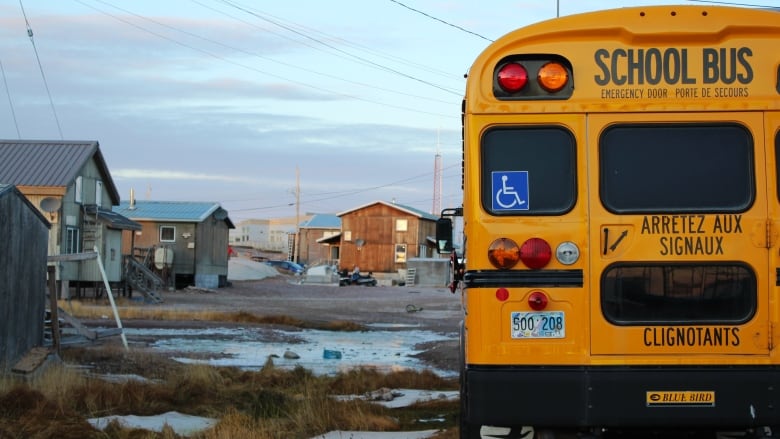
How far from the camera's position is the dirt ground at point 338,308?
29.6 m

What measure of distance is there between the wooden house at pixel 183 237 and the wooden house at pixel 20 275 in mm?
39979

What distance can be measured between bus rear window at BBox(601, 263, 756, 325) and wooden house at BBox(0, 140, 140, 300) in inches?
1377

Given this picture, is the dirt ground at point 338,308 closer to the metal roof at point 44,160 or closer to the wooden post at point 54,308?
the metal roof at point 44,160

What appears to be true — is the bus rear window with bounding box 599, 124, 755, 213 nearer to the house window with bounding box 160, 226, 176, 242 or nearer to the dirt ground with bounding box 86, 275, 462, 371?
the dirt ground with bounding box 86, 275, 462, 371

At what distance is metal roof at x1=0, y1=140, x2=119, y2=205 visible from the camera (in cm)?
4050

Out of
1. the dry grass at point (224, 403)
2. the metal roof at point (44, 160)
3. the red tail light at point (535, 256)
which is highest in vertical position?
the metal roof at point (44, 160)

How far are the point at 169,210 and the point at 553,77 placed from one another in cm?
5601

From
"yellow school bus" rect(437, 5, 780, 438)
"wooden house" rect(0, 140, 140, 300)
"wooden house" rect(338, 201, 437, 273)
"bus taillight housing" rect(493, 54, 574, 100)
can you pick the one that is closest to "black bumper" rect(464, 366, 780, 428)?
"yellow school bus" rect(437, 5, 780, 438)

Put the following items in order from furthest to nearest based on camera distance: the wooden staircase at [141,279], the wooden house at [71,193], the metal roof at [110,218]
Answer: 1. the wooden staircase at [141,279]
2. the metal roof at [110,218]
3. the wooden house at [71,193]

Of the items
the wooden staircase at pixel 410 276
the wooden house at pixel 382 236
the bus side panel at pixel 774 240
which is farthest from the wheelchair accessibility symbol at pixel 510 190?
the wooden house at pixel 382 236

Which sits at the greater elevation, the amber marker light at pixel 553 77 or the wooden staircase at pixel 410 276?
the amber marker light at pixel 553 77

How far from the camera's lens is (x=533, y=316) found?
6480 millimetres

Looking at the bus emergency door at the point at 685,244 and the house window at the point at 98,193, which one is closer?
the bus emergency door at the point at 685,244

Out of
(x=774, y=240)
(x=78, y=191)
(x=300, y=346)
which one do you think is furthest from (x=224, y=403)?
(x=78, y=191)
